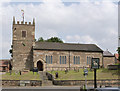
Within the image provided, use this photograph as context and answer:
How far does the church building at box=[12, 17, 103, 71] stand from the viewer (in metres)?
53.7

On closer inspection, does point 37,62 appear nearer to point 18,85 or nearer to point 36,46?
point 36,46

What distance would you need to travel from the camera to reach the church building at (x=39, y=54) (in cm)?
5372

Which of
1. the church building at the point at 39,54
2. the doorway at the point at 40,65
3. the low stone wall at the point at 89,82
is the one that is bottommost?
the low stone wall at the point at 89,82

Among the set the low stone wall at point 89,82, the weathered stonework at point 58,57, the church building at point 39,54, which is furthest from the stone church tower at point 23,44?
the low stone wall at point 89,82

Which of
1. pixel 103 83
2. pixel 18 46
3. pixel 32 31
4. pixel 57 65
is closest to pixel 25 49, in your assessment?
pixel 18 46

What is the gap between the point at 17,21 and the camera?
183 ft

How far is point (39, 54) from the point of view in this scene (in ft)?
176

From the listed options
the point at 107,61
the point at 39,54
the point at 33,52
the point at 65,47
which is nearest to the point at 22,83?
the point at 33,52

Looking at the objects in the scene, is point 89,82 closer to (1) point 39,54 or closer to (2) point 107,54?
(1) point 39,54

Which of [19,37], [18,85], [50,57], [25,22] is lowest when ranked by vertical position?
[18,85]

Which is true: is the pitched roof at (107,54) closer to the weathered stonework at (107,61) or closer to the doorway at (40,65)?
the weathered stonework at (107,61)

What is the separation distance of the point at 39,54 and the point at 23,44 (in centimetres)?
527

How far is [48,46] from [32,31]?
6.07 meters

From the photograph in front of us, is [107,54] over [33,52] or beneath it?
beneath
